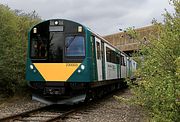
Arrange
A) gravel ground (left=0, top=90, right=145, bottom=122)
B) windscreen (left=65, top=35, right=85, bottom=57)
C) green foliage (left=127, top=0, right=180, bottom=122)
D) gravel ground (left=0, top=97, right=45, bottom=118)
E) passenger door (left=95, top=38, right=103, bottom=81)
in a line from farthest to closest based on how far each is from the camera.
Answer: passenger door (left=95, top=38, right=103, bottom=81)
windscreen (left=65, top=35, right=85, bottom=57)
gravel ground (left=0, top=97, right=45, bottom=118)
gravel ground (left=0, top=90, right=145, bottom=122)
green foliage (left=127, top=0, right=180, bottom=122)

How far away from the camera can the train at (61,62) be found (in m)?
12.6

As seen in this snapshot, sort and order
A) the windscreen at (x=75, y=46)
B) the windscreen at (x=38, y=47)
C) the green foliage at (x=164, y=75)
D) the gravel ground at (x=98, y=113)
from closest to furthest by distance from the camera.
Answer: the green foliage at (x=164, y=75) < the gravel ground at (x=98, y=113) < the windscreen at (x=75, y=46) < the windscreen at (x=38, y=47)

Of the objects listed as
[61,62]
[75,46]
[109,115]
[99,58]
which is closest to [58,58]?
[61,62]

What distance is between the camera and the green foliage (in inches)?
234

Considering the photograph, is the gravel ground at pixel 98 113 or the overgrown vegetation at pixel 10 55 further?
the overgrown vegetation at pixel 10 55

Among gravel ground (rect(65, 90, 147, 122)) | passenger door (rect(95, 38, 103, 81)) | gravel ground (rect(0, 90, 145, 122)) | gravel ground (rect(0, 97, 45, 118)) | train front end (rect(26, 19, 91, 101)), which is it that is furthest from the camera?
passenger door (rect(95, 38, 103, 81))

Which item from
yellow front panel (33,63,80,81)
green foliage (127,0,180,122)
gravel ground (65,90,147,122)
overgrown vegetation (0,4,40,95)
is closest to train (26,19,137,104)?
yellow front panel (33,63,80,81)

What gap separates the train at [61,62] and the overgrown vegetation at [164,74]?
413 cm

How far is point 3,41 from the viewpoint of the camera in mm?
15656

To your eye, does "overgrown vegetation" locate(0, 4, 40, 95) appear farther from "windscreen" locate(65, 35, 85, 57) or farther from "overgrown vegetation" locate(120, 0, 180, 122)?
"overgrown vegetation" locate(120, 0, 180, 122)

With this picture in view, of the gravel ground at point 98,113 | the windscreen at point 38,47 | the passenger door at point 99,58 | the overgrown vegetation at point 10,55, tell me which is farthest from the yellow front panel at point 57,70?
the overgrown vegetation at point 10,55

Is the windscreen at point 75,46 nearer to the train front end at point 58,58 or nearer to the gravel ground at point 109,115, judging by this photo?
the train front end at point 58,58

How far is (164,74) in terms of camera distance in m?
6.76

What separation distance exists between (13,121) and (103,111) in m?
3.85
